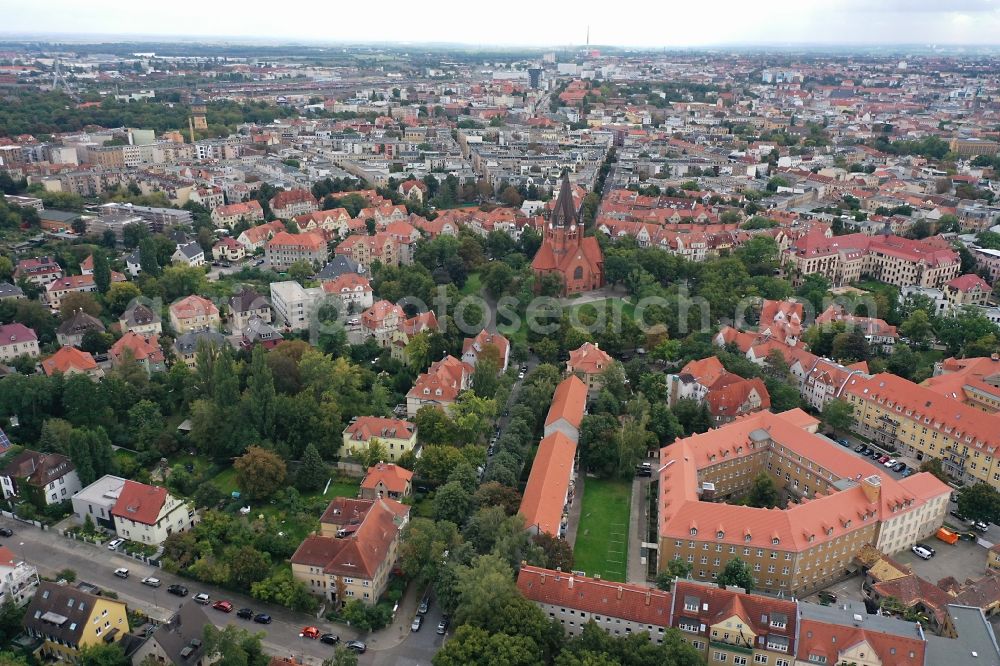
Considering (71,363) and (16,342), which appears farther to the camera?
(16,342)

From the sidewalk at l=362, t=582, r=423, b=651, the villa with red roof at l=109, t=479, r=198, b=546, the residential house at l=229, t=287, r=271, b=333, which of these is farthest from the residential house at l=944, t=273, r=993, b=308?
the villa with red roof at l=109, t=479, r=198, b=546

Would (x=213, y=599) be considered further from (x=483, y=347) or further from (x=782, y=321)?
(x=782, y=321)

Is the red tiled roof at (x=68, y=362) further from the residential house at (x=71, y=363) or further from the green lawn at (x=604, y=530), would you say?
the green lawn at (x=604, y=530)

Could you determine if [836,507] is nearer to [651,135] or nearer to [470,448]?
Answer: [470,448]

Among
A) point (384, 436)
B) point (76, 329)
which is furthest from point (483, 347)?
point (76, 329)

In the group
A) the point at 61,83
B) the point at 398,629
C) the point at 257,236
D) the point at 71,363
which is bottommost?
the point at 398,629

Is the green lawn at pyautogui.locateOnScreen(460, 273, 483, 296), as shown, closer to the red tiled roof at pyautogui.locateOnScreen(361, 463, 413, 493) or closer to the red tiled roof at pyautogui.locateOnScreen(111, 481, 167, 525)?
the red tiled roof at pyautogui.locateOnScreen(361, 463, 413, 493)
